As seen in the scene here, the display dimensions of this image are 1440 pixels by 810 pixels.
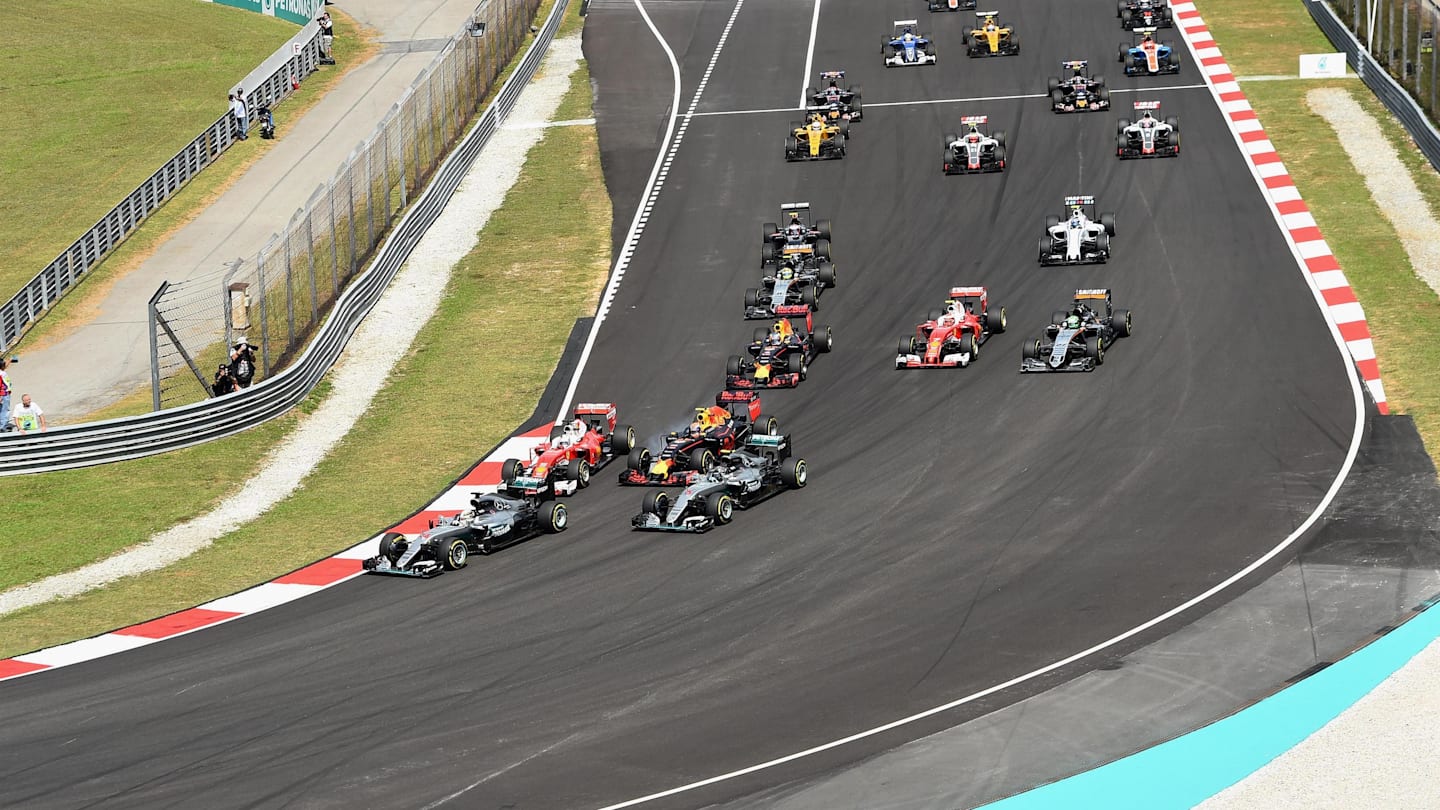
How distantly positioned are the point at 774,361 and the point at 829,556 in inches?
309

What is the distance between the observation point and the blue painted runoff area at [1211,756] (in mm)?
14273

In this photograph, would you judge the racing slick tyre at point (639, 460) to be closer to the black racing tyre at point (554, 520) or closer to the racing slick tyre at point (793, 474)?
the black racing tyre at point (554, 520)

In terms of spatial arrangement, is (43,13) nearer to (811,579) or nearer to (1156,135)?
(1156,135)

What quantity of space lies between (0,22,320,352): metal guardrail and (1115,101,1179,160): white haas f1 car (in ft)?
78.2

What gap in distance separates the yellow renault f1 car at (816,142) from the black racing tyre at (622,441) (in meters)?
15.4

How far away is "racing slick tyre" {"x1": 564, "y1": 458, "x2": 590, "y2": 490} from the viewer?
2594cm

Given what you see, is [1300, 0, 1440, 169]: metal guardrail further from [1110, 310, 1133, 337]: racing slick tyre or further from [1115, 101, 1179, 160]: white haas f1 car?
[1110, 310, 1133, 337]: racing slick tyre

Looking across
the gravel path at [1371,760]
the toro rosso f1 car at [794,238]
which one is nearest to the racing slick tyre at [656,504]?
the gravel path at [1371,760]

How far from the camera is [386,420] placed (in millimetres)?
30812

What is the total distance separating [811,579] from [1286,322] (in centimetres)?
1282

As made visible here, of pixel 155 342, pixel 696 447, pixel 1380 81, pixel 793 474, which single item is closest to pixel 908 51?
pixel 1380 81

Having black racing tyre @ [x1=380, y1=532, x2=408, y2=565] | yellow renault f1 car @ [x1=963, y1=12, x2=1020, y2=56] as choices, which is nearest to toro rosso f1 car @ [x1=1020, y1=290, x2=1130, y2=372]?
black racing tyre @ [x1=380, y1=532, x2=408, y2=565]

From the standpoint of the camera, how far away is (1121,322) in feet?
98.2

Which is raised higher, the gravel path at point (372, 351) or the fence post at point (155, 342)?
the fence post at point (155, 342)
